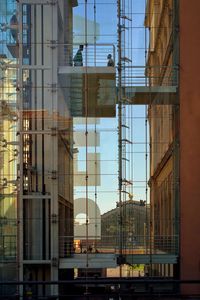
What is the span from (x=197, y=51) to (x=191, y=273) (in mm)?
2394

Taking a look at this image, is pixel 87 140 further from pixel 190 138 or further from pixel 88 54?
pixel 190 138

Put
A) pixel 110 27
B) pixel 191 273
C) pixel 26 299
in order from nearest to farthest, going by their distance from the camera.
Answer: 1. pixel 26 299
2. pixel 191 273
3. pixel 110 27

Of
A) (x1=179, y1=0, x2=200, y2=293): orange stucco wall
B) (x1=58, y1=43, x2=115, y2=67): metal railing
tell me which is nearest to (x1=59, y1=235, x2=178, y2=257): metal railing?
(x1=179, y1=0, x2=200, y2=293): orange stucco wall

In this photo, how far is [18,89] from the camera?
23.7ft

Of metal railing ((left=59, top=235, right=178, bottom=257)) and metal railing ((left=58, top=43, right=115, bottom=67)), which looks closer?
metal railing ((left=59, top=235, right=178, bottom=257))

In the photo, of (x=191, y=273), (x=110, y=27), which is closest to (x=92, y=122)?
(x=110, y=27)

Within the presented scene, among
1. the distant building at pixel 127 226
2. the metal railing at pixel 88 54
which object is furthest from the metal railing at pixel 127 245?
the metal railing at pixel 88 54

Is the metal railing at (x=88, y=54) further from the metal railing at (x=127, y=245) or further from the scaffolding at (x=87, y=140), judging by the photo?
the metal railing at (x=127, y=245)

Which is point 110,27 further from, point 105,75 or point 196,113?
point 196,113

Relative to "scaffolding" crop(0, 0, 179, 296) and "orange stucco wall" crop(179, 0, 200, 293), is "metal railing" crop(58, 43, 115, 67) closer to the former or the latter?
"scaffolding" crop(0, 0, 179, 296)

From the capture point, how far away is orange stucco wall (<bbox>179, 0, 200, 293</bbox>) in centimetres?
708

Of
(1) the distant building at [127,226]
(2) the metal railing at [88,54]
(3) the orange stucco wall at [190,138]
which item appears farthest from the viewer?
(2) the metal railing at [88,54]

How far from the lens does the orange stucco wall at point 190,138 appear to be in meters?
7.08

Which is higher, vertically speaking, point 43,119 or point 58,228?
point 43,119
